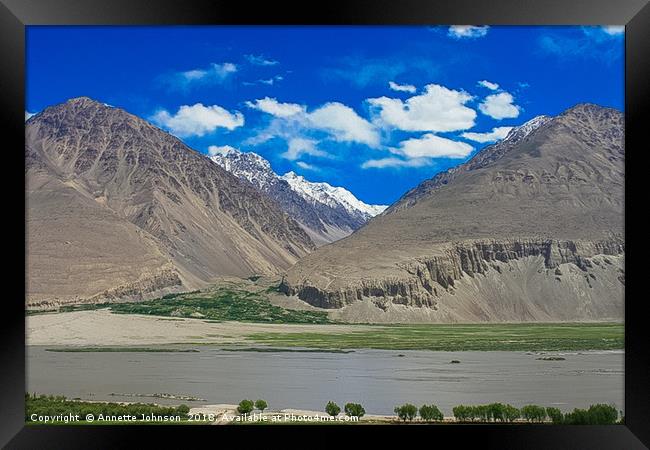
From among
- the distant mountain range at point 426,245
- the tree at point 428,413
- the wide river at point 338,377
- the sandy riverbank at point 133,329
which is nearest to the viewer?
the tree at point 428,413

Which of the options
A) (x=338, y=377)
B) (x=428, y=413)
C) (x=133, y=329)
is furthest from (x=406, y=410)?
(x=133, y=329)

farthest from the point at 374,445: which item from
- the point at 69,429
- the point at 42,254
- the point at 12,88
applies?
the point at 42,254

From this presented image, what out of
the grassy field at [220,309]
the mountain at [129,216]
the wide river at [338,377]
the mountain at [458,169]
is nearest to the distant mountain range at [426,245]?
→ the mountain at [129,216]

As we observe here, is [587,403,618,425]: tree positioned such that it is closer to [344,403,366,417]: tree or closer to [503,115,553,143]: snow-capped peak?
[344,403,366,417]: tree

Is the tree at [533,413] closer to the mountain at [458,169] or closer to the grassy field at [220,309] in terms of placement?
the grassy field at [220,309]

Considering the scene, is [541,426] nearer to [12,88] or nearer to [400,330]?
[12,88]

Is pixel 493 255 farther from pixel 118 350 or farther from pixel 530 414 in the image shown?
pixel 530 414
